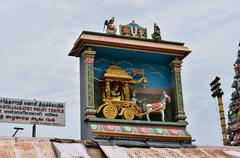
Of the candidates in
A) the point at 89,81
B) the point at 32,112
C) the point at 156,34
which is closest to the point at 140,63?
the point at 156,34

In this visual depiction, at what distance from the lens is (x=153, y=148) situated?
17234 millimetres

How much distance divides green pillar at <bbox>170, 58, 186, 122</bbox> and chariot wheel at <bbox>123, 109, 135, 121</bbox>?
206cm

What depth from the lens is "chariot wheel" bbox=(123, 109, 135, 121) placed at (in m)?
18.6

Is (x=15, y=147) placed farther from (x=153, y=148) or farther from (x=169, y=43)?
(x=169, y=43)

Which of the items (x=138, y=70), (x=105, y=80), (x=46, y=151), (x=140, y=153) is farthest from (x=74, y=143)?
(x=138, y=70)

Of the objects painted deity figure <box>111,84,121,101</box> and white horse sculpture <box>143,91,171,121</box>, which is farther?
white horse sculpture <box>143,91,171,121</box>

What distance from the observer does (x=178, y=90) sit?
1997 centimetres

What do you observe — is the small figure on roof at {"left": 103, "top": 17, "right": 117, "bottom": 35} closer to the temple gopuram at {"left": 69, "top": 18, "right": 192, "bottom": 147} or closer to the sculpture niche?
the temple gopuram at {"left": 69, "top": 18, "right": 192, "bottom": 147}

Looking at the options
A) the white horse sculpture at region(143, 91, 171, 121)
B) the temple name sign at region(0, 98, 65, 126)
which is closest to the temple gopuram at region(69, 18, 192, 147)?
the white horse sculpture at region(143, 91, 171, 121)

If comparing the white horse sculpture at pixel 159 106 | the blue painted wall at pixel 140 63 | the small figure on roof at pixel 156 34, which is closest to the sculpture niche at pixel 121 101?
the white horse sculpture at pixel 159 106

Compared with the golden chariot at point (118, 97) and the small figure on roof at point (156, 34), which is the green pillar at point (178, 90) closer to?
the small figure on roof at point (156, 34)

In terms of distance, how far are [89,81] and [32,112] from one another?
2.52m

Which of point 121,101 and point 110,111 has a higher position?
point 121,101

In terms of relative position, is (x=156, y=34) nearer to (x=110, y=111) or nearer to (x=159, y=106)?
(x=159, y=106)
